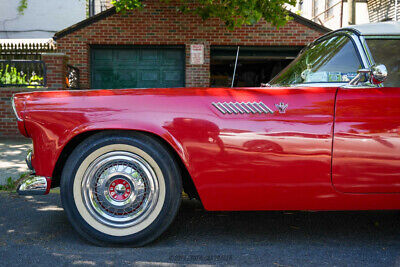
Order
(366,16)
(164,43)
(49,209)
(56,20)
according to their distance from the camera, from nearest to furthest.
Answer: (49,209) < (164,43) < (366,16) < (56,20)

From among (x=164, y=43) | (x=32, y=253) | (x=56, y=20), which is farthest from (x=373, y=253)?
(x=56, y=20)

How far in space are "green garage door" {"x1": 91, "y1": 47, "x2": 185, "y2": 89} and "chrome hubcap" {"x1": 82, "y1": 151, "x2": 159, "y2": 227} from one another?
8.40 m

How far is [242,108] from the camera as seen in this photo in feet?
8.46

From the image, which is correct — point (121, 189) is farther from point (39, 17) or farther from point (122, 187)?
point (39, 17)

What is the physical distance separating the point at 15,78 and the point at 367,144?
8953mm

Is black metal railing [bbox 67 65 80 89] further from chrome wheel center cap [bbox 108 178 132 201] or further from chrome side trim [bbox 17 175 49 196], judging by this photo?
chrome wheel center cap [bbox 108 178 132 201]

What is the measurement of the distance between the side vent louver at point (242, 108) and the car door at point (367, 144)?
48 centimetres

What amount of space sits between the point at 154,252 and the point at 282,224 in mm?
1159

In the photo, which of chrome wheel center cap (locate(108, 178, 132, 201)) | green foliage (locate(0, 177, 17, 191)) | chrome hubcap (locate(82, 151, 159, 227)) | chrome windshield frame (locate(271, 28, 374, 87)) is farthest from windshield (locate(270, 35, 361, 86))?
green foliage (locate(0, 177, 17, 191))

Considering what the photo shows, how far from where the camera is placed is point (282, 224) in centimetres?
322

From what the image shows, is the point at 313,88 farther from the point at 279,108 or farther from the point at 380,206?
the point at 380,206

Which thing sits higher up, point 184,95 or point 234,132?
point 184,95

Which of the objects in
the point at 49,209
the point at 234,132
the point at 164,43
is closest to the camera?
the point at 234,132

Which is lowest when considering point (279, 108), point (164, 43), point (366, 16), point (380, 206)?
point (380, 206)
